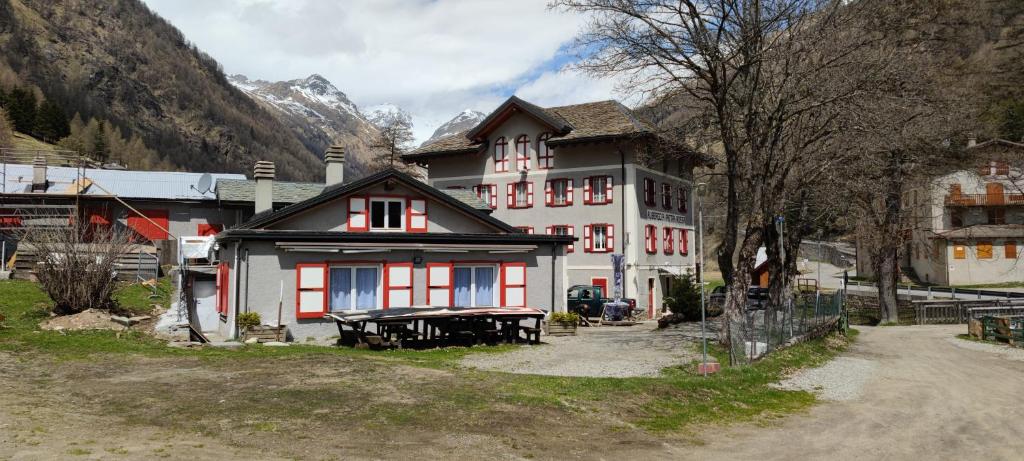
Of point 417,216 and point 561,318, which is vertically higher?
point 417,216

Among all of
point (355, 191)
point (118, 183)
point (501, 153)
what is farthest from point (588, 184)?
point (118, 183)

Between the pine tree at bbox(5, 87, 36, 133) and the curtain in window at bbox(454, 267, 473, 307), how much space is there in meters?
93.5

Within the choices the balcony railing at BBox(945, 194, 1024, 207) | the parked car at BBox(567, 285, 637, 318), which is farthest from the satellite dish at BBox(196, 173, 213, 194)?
the balcony railing at BBox(945, 194, 1024, 207)

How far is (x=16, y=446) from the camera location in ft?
27.6

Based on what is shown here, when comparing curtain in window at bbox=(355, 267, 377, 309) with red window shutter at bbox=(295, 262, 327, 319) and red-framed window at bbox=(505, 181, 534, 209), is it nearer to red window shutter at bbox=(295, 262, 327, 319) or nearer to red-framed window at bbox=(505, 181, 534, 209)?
red window shutter at bbox=(295, 262, 327, 319)

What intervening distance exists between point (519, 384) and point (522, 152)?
29.8 meters

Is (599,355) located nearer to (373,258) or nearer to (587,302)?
(373,258)

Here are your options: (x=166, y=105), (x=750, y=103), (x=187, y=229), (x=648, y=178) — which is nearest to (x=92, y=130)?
(x=166, y=105)

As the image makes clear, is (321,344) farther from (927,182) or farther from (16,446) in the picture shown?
(927,182)

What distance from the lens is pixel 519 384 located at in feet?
45.9

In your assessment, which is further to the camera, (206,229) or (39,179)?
(206,229)

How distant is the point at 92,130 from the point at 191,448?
119234 mm

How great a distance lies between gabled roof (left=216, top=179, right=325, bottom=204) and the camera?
30.6 metres

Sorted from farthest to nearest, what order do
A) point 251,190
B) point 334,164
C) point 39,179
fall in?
point 39,179 < point 251,190 < point 334,164
